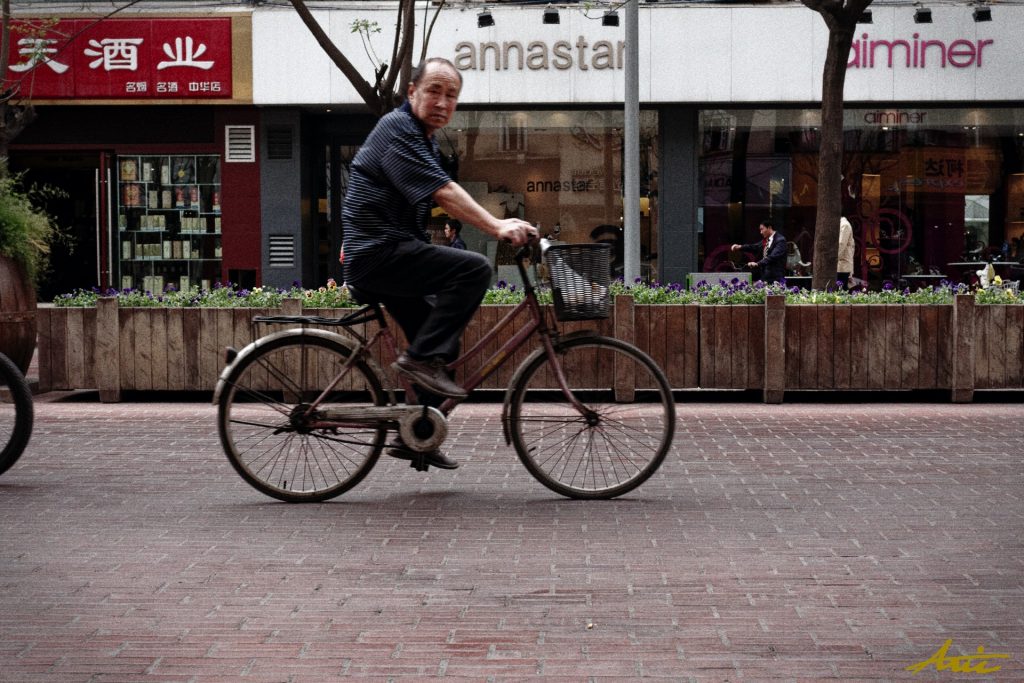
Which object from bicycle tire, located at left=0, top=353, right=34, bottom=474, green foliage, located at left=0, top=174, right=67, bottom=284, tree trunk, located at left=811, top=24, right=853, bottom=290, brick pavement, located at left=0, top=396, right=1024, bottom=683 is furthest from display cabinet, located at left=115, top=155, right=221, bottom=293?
bicycle tire, located at left=0, top=353, right=34, bottom=474

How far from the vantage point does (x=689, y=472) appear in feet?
23.7

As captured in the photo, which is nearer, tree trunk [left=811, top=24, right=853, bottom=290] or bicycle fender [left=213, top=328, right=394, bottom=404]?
bicycle fender [left=213, top=328, right=394, bottom=404]

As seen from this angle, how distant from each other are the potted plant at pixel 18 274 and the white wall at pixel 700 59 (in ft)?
30.1

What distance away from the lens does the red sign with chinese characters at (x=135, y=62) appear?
20.3 meters

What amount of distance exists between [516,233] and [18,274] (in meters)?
6.95

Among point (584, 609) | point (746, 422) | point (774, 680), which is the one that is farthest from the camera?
point (746, 422)

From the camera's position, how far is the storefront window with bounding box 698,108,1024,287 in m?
20.8

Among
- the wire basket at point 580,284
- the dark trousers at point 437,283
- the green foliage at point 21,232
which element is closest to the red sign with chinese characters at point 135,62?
the green foliage at point 21,232

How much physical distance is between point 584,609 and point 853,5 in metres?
10.8

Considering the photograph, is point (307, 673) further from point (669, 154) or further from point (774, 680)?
point (669, 154)

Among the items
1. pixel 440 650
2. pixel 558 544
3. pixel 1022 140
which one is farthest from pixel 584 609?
pixel 1022 140

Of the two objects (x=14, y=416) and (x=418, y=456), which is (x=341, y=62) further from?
(x=418, y=456)

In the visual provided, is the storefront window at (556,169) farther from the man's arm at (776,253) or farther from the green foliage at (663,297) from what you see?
the green foliage at (663,297)

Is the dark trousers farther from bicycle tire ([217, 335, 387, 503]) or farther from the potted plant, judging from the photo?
the potted plant
